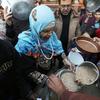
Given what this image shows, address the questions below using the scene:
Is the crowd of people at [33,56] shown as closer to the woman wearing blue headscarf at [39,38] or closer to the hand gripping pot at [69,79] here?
the woman wearing blue headscarf at [39,38]

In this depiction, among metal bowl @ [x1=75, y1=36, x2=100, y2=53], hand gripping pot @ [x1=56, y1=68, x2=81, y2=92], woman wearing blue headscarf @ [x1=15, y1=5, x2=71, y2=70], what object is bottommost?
hand gripping pot @ [x1=56, y1=68, x2=81, y2=92]

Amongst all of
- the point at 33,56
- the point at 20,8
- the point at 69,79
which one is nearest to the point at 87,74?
the point at 69,79

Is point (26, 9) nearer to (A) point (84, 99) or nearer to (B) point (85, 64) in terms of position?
(B) point (85, 64)

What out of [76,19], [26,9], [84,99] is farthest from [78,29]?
[84,99]

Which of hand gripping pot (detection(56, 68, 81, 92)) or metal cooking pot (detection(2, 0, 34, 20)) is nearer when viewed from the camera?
hand gripping pot (detection(56, 68, 81, 92))

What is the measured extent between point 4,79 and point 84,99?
554 mm

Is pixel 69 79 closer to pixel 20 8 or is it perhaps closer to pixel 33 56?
pixel 33 56

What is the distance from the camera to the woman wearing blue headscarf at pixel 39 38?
7.77 feet

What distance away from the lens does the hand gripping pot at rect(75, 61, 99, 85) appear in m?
2.23

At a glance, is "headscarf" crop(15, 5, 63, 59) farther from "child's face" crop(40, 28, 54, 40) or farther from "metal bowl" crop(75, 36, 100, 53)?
"metal bowl" crop(75, 36, 100, 53)

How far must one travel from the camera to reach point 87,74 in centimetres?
232

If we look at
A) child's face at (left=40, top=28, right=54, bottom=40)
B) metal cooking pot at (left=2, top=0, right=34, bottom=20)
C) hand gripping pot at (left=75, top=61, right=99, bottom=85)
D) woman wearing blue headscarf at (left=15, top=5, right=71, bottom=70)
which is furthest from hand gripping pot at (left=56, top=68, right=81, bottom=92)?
metal cooking pot at (left=2, top=0, right=34, bottom=20)

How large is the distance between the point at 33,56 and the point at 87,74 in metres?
0.43

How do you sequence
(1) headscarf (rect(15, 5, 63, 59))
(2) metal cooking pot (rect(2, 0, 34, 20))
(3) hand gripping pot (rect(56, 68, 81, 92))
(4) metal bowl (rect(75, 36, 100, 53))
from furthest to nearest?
(2) metal cooking pot (rect(2, 0, 34, 20)), (4) metal bowl (rect(75, 36, 100, 53)), (1) headscarf (rect(15, 5, 63, 59)), (3) hand gripping pot (rect(56, 68, 81, 92))
